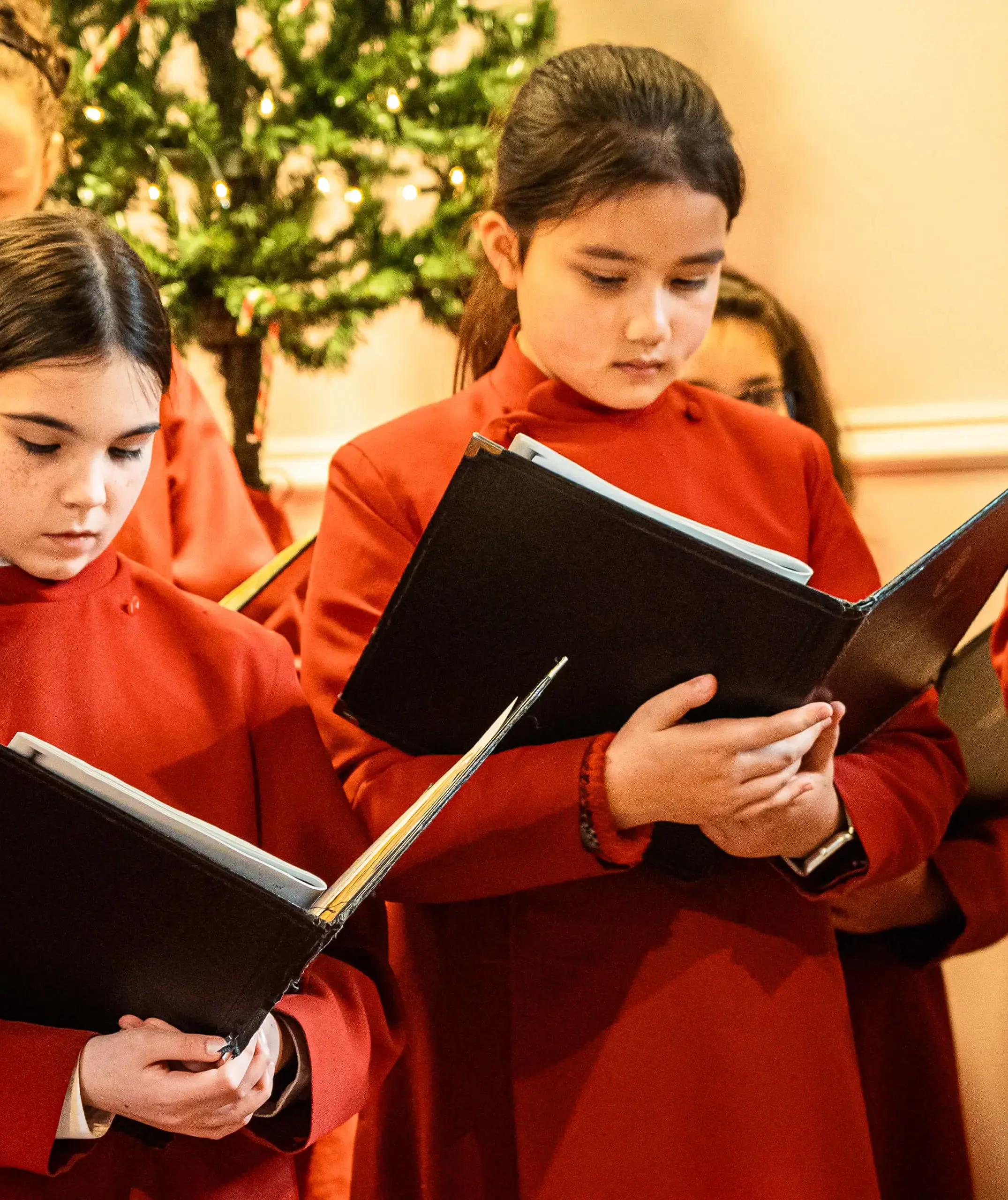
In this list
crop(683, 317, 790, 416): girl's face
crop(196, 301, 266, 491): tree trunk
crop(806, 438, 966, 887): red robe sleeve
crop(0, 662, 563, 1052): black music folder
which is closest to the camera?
crop(0, 662, 563, 1052): black music folder

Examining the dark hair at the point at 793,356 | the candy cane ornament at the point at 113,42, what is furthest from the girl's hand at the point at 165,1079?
the candy cane ornament at the point at 113,42

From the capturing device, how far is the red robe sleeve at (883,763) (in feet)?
3.73

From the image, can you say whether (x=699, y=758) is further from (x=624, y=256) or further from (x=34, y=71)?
(x=34, y=71)

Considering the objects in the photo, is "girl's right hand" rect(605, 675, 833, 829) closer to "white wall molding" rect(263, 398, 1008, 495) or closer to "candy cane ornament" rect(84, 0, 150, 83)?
"white wall molding" rect(263, 398, 1008, 495)

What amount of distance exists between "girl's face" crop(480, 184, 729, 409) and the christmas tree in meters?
1.01

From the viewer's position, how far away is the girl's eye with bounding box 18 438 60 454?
96 centimetres

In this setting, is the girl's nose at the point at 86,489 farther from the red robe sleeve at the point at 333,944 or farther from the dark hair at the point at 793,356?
the dark hair at the point at 793,356

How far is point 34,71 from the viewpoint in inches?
67.5

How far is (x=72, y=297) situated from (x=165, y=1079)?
626mm

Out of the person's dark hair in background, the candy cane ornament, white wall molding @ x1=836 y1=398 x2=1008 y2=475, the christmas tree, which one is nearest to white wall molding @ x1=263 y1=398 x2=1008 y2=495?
white wall molding @ x1=836 y1=398 x2=1008 y2=475

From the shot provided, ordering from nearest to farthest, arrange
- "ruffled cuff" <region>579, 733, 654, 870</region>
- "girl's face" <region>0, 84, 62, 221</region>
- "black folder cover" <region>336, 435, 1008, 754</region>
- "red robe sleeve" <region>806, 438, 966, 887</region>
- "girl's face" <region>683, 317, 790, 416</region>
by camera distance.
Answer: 1. "black folder cover" <region>336, 435, 1008, 754</region>
2. "ruffled cuff" <region>579, 733, 654, 870</region>
3. "red robe sleeve" <region>806, 438, 966, 887</region>
4. "girl's face" <region>0, 84, 62, 221</region>
5. "girl's face" <region>683, 317, 790, 416</region>

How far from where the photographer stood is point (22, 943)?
2.87 ft

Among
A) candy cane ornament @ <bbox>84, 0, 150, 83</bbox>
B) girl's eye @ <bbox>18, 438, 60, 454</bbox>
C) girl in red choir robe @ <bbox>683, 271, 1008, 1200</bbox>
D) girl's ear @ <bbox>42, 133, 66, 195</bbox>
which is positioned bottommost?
girl in red choir robe @ <bbox>683, 271, 1008, 1200</bbox>

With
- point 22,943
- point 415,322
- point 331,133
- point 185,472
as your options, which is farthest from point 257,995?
point 415,322
